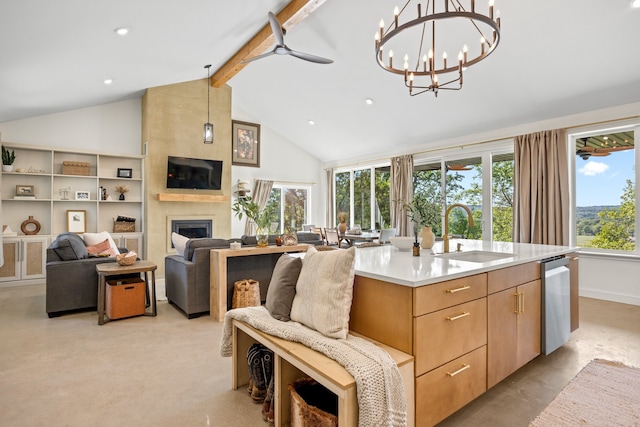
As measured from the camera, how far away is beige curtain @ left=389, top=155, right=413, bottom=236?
707cm

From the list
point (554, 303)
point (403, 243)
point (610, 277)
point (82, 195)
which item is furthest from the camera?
point (82, 195)

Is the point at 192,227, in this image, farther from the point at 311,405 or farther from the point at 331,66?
the point at 311,405

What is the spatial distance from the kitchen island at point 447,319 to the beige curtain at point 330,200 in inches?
268

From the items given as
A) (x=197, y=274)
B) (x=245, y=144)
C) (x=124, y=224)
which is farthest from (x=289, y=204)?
(x=197, y=274)

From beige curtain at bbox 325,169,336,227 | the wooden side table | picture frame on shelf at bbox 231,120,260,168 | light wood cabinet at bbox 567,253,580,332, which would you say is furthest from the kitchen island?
beige curtain at bbox 325,169,336,227

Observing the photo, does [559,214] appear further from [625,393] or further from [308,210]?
[308,210]

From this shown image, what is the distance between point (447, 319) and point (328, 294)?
2.06 feet

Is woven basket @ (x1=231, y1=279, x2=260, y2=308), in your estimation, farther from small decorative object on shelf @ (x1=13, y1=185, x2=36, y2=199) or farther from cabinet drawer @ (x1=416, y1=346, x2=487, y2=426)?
small decorative object on shelf @ (x1=13, y1=185, x2=36, y2=199)

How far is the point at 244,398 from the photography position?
2137 millimetres

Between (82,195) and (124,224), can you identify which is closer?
(82,195)

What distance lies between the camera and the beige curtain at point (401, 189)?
23.2ft

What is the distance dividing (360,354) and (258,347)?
2.87ft

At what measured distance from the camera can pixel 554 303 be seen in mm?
2615

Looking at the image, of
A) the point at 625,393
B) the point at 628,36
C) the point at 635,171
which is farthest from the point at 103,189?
the point at 635,171
